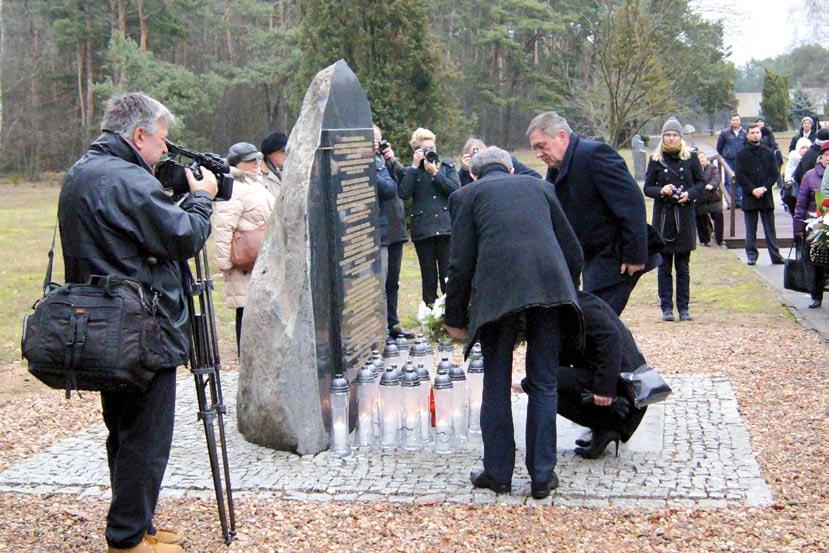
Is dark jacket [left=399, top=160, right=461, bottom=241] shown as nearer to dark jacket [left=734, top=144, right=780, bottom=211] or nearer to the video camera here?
dark jacket [left=734, top=144, right=780, bottom=211]

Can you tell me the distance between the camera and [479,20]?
44844 mm

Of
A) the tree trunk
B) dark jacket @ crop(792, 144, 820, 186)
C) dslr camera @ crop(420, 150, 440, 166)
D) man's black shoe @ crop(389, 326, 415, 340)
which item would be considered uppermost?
the tree trunk

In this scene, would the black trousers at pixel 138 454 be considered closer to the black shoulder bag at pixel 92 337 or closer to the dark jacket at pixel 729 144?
the black shoulder bag at pixel 92 337

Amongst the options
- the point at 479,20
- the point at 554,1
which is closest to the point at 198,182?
the point at 479,20

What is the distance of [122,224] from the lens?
4.00 meters

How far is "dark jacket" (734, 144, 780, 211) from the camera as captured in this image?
1356 cm

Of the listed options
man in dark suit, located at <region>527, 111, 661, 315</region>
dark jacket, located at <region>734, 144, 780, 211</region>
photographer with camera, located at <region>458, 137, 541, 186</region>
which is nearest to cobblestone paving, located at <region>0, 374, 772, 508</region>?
man in dark suit, located at <region>527, 111, 661, 315</region>

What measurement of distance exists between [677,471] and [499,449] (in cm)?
109

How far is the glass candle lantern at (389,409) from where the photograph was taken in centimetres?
615

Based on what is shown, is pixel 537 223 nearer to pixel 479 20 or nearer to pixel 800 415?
pixel 800 415

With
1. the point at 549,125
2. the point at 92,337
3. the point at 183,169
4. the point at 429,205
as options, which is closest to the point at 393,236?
the point at 429,205

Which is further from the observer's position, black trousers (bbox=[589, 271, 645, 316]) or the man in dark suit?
black trousers (bbox=[589, 271, 645, 316])

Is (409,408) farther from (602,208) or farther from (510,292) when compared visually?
(602,208)

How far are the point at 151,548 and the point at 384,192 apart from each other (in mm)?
5351
